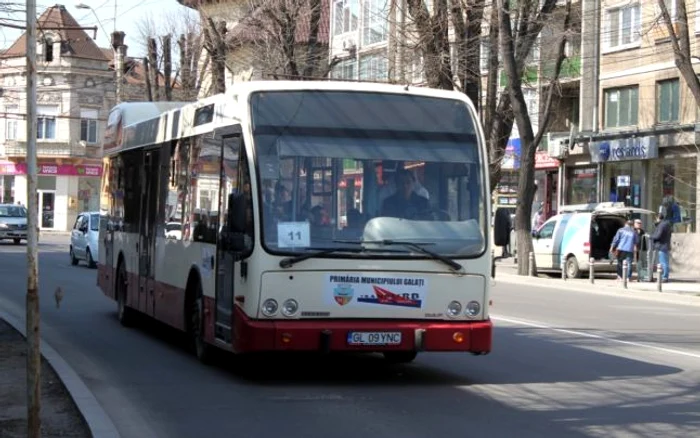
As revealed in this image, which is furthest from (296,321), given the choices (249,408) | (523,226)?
(523,226)

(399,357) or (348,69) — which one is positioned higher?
(348,69)

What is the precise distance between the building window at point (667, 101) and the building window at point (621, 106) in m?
1.28

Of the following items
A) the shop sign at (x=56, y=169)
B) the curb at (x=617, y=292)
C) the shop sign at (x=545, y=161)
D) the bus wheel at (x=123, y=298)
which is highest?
the shop sign at (x=56, y=169)

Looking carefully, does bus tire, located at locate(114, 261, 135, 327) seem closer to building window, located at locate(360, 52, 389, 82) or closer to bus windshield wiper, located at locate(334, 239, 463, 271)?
bus windshield wiper, located at locate(334, 239, 463, 271)

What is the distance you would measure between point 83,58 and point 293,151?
2515 inches

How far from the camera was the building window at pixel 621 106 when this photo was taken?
39.0m

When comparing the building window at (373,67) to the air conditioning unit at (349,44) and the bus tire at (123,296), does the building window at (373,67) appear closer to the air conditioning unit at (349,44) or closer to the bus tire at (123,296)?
the air conditioning unit at (349,44)

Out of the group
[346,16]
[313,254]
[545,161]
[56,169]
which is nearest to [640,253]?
[545,161]

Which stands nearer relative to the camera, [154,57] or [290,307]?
[290,307]

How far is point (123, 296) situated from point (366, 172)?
7471 mm

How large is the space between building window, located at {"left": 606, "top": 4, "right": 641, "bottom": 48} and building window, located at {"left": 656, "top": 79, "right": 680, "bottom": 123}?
2.24 meters

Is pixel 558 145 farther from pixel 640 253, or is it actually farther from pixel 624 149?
pixel 640 253

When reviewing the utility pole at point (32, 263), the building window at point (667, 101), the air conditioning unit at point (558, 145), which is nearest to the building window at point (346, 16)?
the air conditioning unit at point (558, 145)

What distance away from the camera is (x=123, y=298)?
17031 millimetres
